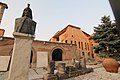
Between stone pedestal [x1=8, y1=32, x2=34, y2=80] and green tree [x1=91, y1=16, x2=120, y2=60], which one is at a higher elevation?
green tree [x1=91, y1=16, x2=120, y2=60]

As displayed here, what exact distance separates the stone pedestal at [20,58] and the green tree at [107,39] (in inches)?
554

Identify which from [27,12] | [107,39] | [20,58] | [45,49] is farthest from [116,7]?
[45,49]

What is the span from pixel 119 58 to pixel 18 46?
14970mm

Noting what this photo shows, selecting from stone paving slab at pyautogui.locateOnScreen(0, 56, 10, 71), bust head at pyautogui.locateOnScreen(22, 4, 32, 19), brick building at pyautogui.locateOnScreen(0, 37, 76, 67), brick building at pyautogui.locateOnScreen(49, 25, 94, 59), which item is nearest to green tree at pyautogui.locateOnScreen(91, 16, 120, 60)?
brick building at pyautogui.locateOnScreen(0, 37, 76, 67)

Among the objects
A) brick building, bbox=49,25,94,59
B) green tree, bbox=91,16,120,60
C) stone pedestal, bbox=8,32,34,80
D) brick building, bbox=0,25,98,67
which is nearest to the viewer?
stone pedestal, bbox=8,32,34,80

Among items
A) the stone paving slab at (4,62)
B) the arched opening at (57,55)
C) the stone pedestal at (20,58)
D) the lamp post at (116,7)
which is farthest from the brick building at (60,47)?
the lamp post at (116,7)

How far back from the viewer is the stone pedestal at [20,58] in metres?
3.21

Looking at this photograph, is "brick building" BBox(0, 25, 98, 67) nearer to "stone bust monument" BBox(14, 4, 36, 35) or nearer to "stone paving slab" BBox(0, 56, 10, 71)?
"stone paving slab" BBox(0, 56, 10, 71)

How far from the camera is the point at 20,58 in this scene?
3.34 metres

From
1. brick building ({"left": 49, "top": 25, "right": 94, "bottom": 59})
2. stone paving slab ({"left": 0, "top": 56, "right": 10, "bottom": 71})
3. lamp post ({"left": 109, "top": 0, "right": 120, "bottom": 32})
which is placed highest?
brick building ({"left": 49, "top": 25, "right": 94, "bottom": 59})

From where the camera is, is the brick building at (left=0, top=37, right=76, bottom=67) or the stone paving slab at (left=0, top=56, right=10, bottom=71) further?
the brick building at (left=0, top=37, right=76, bottom=67)

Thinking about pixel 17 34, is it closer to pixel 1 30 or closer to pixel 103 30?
pixel 103 30

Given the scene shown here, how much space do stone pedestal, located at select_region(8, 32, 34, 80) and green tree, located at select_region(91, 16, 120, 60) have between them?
46.1 feet

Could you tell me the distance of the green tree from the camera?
591 inches
